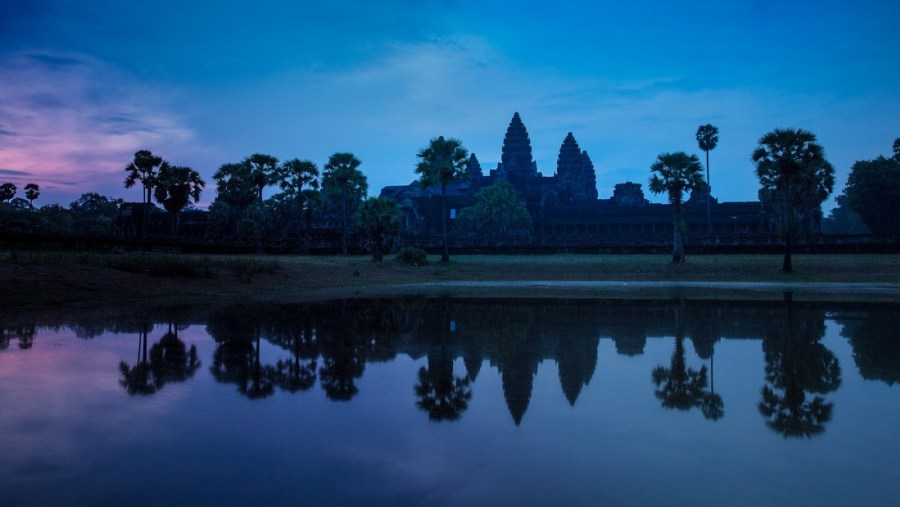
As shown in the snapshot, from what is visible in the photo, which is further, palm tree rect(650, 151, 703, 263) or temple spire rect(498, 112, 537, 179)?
temple spire rect(498, 112, 537, 179)

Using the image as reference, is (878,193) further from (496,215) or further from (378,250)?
(378,250)

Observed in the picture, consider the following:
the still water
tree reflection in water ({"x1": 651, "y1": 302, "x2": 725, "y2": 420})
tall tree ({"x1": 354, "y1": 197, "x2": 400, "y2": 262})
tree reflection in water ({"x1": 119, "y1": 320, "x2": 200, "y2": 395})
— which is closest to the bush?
tall tree ({"x1": 354, "y1": 197, "x2": 400, "y2": 262})

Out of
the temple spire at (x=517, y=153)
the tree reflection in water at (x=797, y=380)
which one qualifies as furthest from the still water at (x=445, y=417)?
the temple spire at (x=517, y=153)

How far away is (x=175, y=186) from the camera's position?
60.8m

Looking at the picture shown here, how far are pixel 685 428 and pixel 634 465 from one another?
1.38 m

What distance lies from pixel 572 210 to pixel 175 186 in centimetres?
5057

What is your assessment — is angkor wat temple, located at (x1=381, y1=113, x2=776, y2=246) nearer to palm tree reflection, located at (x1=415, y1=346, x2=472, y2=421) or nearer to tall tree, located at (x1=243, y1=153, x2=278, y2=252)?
tall tree, located at (x1=243, y1=153, x2=278, y2=252)

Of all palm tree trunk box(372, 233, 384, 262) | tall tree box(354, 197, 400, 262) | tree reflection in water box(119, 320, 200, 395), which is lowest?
tree reflection in water box(119, 320, 200, 395)

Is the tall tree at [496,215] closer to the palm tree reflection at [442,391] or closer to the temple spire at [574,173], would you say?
the temple spire at [574,173]

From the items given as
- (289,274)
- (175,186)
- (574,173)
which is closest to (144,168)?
(175,186)

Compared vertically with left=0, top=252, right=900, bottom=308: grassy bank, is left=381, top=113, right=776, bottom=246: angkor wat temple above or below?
above

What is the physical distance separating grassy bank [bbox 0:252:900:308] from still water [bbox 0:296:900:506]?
7484 millimetres

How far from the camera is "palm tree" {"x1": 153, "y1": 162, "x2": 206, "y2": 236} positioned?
198ft

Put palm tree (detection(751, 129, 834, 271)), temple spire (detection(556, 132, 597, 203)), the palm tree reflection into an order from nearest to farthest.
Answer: the palm tree reflection → palm tree (detection(751, 129, 834, 271)) → temple spire (detection(556, 132, 597, 203))
